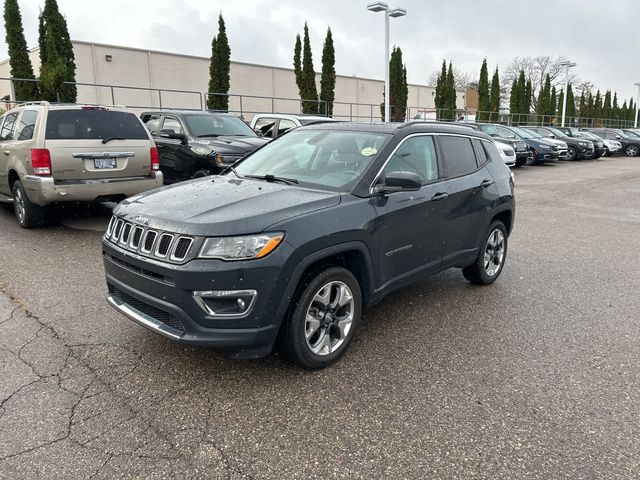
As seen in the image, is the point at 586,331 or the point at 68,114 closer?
the point at 586,331

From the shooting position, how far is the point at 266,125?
43.2 ft

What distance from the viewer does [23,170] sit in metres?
7.20

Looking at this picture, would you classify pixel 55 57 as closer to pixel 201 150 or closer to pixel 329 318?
pixel 201 150

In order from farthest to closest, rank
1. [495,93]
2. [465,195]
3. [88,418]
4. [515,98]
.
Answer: [515,98] < [495,93] < [465,195] < [88,418]

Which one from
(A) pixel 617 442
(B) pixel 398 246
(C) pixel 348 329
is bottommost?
(A) pixel 617 442

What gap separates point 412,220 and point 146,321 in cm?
214

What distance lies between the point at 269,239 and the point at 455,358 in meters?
1.72

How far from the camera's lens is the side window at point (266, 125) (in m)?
12.9

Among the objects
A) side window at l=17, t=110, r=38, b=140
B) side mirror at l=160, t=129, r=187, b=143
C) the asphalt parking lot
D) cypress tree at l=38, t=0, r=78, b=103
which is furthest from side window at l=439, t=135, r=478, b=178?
cypress tree at l=38, t=0, r=78, b=103

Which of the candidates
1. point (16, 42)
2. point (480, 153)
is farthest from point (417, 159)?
point (16, 42)

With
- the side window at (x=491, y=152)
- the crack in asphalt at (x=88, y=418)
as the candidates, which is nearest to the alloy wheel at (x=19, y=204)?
the crack in asphalt at (x=88, y=418)

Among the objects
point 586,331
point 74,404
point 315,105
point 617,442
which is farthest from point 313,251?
point 315,105

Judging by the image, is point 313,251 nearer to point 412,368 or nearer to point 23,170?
point 412,368

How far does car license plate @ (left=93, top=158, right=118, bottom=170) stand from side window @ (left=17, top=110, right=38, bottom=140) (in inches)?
36.3
